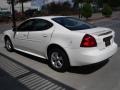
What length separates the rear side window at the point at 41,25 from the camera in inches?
247

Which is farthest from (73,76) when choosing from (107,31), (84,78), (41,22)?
(41,22)

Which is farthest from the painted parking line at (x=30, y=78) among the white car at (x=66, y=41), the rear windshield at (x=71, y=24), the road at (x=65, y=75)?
the rear windshield at (x=71, y=24)

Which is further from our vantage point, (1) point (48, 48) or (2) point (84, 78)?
(1) point (48, 48)

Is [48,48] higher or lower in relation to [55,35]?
lower

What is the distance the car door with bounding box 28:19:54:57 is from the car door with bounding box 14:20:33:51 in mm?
270

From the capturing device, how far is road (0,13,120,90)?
4.96 meters

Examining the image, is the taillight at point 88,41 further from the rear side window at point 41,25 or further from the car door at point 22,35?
the car door at point 22,35

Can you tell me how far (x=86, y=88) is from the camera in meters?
4.77

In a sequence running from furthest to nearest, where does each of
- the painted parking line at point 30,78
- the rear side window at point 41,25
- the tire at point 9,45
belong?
the tire at point 9,45
the rear side window at point 41,25
the painted parking line at point 30,78

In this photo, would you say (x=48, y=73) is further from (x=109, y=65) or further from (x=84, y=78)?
(x=109, y=65)

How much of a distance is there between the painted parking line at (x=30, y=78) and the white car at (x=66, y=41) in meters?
0.59

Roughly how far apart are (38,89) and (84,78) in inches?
49.6

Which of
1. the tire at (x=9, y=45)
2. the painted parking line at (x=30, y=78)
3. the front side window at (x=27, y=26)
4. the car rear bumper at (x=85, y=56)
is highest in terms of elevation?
the front side window at (x=27, y=26)

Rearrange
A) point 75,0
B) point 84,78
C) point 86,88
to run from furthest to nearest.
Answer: point 75,0, point 84,78, point 86,88
